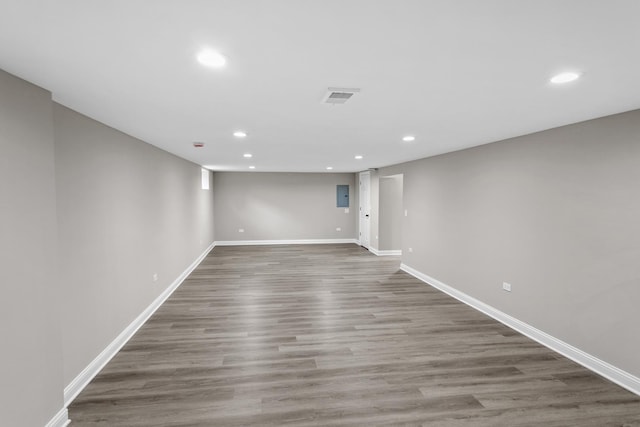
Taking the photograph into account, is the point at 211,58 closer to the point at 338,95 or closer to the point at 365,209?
the point at 338,95

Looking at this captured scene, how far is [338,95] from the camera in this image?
7.27 ft

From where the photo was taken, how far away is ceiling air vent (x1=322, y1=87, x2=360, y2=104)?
6.91 feet

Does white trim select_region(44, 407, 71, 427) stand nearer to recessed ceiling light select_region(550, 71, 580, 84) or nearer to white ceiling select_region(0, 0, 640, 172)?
white ceiling select_region(0, 0, 640, 172)

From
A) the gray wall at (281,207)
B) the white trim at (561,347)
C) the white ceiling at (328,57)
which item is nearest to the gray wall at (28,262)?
the white ceiling at (328,57)

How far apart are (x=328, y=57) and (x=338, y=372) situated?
2.66 m

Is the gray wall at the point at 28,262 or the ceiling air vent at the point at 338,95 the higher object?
the ceiling air vent at the point at 338,95

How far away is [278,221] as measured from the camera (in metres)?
10.6

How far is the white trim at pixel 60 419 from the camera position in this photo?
216 centimetres

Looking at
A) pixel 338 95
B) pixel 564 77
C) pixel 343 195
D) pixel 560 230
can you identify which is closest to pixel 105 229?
pixel 338 95

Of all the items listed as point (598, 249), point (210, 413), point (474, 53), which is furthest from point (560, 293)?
point (210, 413)

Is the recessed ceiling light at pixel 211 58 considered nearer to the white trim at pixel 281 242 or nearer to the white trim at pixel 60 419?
the white trim at pixel 60 419

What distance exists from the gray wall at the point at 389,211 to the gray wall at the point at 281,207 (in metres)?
2.22

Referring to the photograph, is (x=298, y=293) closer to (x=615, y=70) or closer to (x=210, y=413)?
(x=210, y=413)

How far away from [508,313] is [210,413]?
364 cm
